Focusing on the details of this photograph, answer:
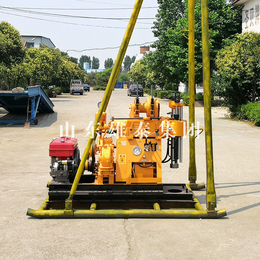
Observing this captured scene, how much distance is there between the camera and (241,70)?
20.6 meters

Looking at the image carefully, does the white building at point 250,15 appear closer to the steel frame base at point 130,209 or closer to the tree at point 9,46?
the tree at point 9,46

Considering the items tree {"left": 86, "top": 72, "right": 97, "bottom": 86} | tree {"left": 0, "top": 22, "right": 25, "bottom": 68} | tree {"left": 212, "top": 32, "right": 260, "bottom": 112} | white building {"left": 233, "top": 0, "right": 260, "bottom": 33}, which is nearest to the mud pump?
tree {"left": 212, "top": 32, "right": 260, "bottom": 112}

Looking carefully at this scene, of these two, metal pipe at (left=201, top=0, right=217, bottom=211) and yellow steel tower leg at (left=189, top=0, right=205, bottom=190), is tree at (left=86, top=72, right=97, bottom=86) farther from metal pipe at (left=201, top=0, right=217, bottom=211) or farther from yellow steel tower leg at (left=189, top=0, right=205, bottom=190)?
metal pipe at (left=201, top=0, right=217, bottom=211)

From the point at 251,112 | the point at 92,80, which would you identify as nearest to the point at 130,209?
the point at 251,112

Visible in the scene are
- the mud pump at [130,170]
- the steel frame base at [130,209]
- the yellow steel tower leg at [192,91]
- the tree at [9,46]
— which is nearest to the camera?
the steel frame base at [130,209]

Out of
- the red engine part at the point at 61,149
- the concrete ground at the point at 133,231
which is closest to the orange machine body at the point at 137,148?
the red engine part at the point at 61,149

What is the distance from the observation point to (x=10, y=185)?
314 inches

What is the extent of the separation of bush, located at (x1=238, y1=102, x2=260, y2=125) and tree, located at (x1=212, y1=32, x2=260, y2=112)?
0.97m

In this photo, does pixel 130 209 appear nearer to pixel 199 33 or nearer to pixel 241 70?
pixel 241 70

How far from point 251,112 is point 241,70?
8.86 ft

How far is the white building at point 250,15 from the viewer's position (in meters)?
27.6

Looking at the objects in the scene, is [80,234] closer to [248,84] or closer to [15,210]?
[15,210]

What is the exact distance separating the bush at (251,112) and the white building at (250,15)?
9.04m

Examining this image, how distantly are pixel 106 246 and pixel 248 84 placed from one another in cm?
1899
